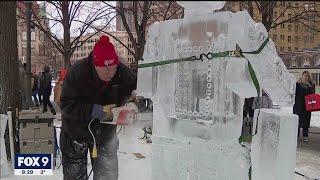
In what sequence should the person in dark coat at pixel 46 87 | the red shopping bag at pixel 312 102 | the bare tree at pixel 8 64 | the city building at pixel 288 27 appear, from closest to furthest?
the bare tree at pixel 8 64
the red shopping bag at pixel 312 102
the city building at pixel 288 27
the person in dark coat at pixel 46 87

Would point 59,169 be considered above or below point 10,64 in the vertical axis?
below

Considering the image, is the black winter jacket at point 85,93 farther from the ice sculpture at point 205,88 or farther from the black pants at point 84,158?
the ice sculpture at point 205,88

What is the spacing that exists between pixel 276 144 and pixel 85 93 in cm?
153

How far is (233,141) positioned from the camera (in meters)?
3.12

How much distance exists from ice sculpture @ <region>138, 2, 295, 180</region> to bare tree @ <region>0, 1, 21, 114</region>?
3.62 meters

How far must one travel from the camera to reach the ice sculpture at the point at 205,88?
9.82 feet

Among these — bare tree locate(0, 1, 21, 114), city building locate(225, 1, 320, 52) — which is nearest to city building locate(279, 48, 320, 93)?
city building locate(225, 1, 320, 52)

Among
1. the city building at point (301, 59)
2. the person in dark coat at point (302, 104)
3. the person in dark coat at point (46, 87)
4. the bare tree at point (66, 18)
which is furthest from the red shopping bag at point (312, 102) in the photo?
the city building at point (301, 59)

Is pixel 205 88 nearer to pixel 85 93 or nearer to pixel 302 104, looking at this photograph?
pixel 85 93

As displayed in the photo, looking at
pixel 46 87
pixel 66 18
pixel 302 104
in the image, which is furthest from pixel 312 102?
pixel 46 87

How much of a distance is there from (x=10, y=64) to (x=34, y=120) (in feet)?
3.26

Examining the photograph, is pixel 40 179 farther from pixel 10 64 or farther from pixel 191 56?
pixel 191 56

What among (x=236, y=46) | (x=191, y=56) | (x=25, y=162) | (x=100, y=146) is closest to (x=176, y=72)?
(x=191, y=56)

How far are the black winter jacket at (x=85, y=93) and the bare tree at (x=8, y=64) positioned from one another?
2963 mm
